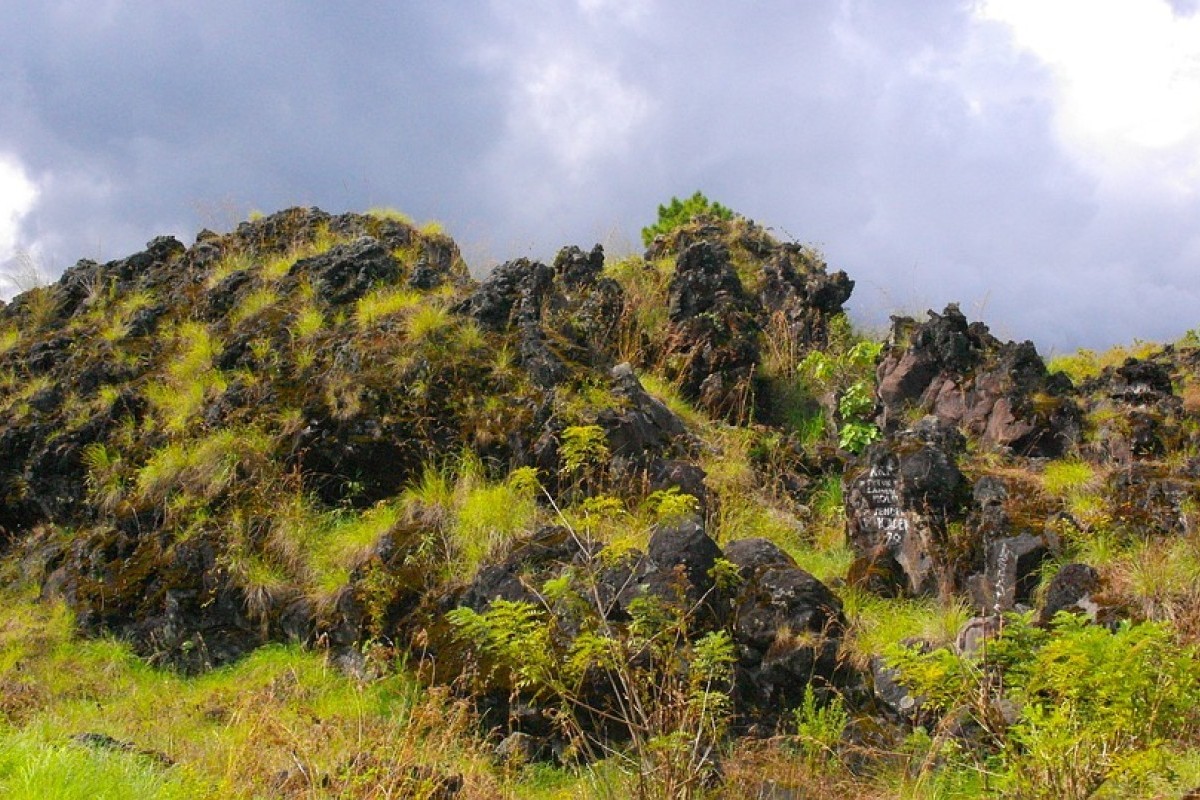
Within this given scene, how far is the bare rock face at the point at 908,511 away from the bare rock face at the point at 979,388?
2116mm

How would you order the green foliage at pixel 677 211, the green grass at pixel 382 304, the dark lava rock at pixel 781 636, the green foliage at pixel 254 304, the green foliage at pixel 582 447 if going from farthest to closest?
the green foliage at pixel 677 211, the green foliage at pixel 254 304, the green grass at pixel 382 304, the dark lava rock at pixel 781 636, the green foliage at pixel 582 447

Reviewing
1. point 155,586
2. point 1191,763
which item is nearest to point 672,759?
point 1191,763

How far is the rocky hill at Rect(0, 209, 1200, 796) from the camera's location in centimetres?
636

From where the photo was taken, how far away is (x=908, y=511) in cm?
852

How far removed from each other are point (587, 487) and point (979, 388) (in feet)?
17.3

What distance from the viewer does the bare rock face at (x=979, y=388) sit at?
1051 cm

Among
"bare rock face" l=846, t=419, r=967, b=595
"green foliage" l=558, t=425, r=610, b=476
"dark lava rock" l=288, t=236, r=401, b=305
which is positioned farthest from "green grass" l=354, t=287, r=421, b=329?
"bare rock face" l=846, t=419, r=967, b=595

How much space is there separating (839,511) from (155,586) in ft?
23.7

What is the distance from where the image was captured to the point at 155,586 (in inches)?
374

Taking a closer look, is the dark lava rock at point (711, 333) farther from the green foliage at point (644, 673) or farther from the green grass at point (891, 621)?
the green foliage at point (644, 673)

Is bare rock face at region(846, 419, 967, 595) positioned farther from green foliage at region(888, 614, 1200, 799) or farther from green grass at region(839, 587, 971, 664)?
green foliage at region(888, 614, 1200, 799)

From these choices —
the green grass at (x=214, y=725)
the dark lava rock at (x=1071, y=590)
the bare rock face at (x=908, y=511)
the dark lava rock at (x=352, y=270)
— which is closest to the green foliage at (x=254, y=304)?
the dark lava rock at (x=352, y=270)

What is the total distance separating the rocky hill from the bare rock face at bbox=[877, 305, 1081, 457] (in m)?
0.04

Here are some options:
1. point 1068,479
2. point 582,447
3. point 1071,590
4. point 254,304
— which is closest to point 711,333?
point 1068,479
